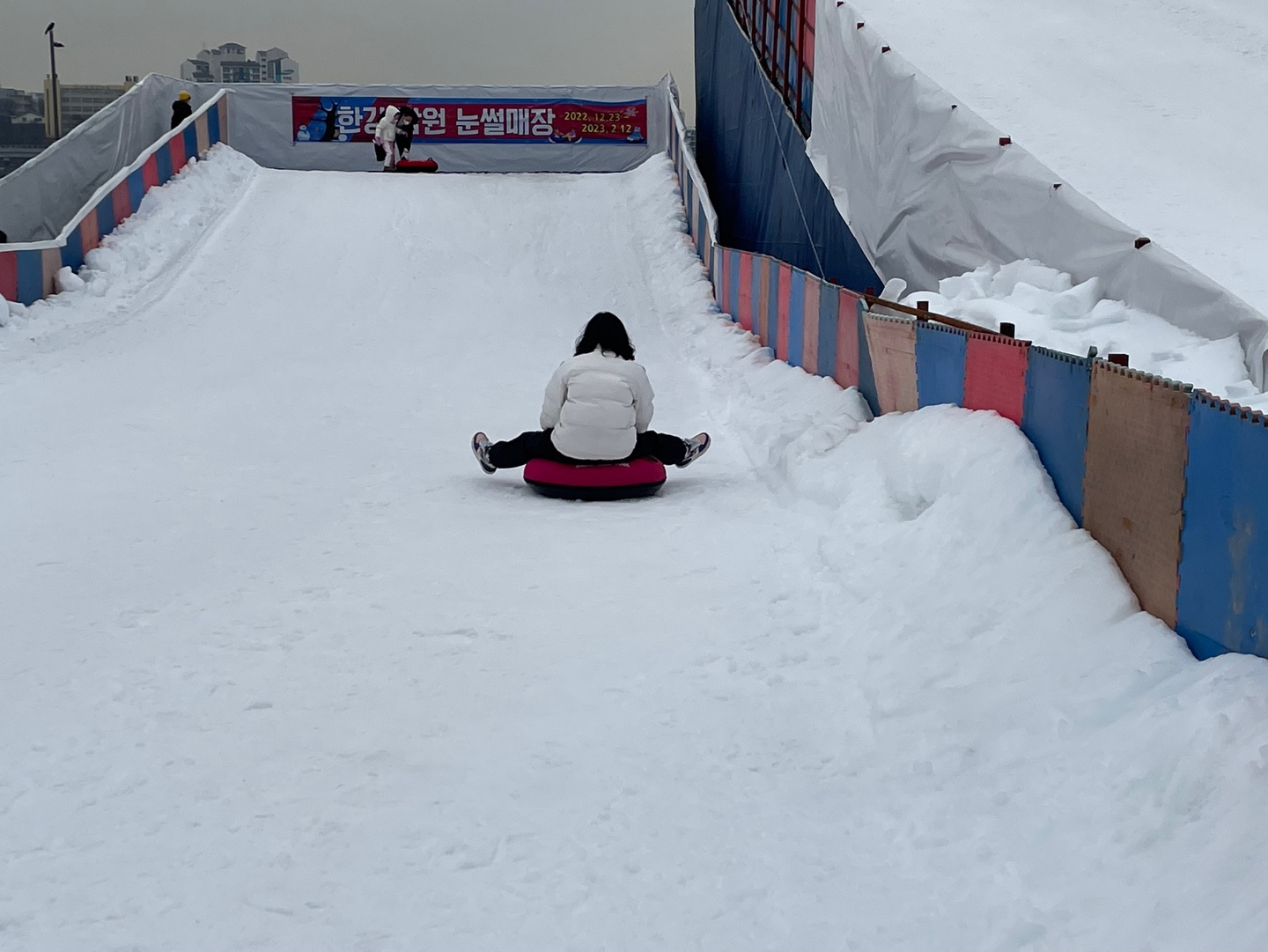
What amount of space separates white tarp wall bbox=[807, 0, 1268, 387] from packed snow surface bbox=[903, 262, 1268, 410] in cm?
10

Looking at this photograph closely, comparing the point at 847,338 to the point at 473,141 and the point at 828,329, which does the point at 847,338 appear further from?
the point at 473,141

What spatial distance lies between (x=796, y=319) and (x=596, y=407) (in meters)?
2.98

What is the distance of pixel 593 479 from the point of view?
5664 mm

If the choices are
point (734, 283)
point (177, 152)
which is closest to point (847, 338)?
point (734, 283)

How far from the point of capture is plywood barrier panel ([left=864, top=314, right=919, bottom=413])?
5.29 m

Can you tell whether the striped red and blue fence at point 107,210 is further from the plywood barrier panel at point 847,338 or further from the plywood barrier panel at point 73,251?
the plywood barrier panel at point 847,338

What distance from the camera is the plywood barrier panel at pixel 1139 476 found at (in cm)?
294

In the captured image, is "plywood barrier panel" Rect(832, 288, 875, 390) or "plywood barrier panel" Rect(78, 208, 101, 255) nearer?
"plywood barrier panel" Rect(832, 288, 875, 390)

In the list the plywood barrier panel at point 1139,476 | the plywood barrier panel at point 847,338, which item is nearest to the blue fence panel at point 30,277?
the plywood barrier panel at point 847,338

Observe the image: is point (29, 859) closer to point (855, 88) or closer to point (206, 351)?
point (206, 351)

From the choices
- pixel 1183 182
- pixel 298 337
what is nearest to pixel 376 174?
pixel 298 337

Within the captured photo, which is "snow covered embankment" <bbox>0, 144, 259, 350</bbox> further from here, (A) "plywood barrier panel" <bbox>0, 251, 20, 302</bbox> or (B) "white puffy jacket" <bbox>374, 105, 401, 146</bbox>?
(B) "white puffy jacket" <bbox>374, 105, 401, 146</bbox>

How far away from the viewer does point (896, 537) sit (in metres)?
4.21

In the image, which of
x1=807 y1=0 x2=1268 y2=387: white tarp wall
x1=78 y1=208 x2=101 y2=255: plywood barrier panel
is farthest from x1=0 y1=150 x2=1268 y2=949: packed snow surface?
x1=78 y1=208 x2=101 y2=255: plywood barrier panel
